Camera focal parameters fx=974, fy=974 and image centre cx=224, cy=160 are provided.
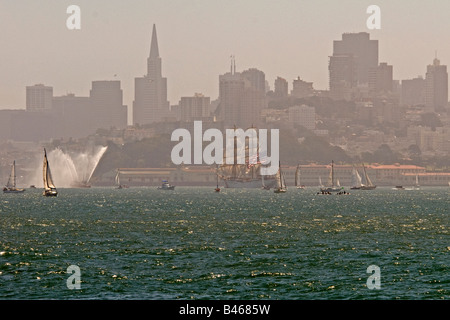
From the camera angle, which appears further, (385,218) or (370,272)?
(385,218)

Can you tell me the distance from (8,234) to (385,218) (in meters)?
49.7

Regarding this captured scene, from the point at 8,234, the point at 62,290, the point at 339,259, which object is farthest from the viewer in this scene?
the point at 8,234

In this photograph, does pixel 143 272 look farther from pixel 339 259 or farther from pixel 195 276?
pixel 339 259

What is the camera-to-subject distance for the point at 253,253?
222ft

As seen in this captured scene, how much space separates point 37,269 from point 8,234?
3105 centimetres
